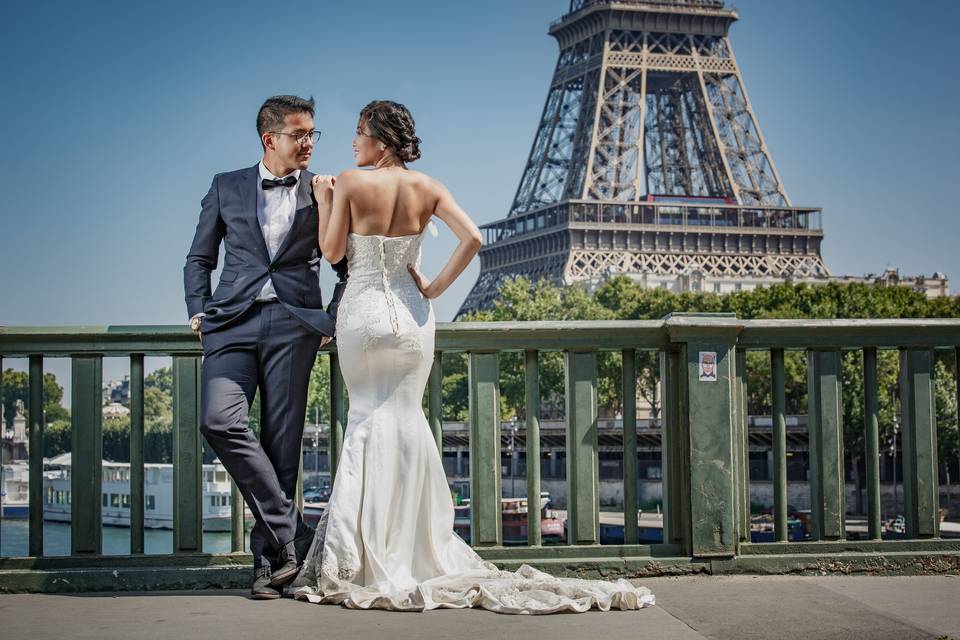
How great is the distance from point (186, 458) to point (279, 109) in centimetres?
171

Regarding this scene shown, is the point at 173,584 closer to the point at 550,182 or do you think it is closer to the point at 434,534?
the point at 434,534

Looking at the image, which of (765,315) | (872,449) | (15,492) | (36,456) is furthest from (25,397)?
(872,449)

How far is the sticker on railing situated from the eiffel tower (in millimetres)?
78143

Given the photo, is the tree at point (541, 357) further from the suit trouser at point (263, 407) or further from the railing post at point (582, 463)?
the suit trouser at point (263, 407)

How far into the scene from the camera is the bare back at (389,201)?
568 centimetres

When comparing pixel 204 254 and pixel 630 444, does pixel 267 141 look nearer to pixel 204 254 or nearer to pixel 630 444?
pixel 204 254

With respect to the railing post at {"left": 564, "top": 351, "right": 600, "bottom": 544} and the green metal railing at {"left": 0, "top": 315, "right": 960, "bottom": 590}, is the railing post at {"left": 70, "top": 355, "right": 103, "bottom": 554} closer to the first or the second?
the green metal railing at {"left": 0, "top": 315, "right": 960, "bottom": 590}

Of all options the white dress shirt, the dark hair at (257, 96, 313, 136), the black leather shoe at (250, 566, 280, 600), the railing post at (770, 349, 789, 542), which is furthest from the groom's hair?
the railing post at (770, 349, 789, 542)

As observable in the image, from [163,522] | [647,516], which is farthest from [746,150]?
[163,522]

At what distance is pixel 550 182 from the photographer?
3615 inches

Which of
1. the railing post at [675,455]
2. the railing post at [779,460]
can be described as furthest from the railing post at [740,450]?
the railing post at [675,455]

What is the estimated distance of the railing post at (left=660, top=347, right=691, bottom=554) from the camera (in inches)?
252

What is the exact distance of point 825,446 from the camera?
6.64 metres

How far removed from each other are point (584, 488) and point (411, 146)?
1896 millimetres
